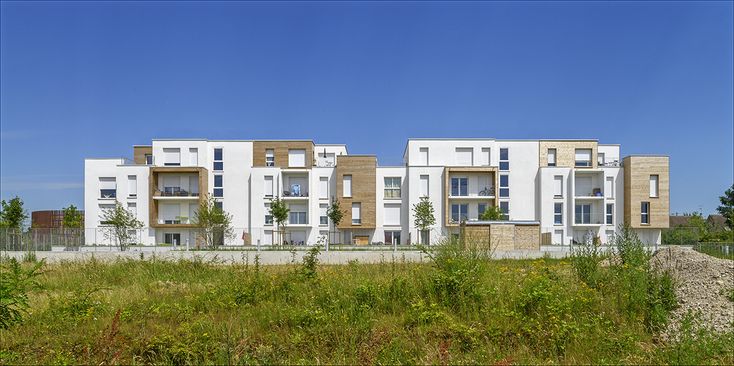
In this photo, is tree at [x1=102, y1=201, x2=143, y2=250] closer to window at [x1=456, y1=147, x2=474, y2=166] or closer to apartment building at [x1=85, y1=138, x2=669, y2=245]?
apartment building at [x1=85, y1=138, x2=669, y2=245]

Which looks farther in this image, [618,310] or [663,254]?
[663,254]

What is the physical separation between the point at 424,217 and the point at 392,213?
4.78m

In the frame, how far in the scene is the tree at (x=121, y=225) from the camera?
3650cm

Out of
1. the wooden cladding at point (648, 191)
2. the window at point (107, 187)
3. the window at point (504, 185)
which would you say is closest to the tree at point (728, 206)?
the wooden cladding at point (648, 191)

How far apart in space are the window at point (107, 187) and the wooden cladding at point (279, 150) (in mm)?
13607

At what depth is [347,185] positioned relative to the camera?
48.8 meters

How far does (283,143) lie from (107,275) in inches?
1481

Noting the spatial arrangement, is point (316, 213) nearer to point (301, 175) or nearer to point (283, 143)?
point (301, 175)

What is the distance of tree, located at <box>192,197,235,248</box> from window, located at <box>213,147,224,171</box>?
3.56 meters

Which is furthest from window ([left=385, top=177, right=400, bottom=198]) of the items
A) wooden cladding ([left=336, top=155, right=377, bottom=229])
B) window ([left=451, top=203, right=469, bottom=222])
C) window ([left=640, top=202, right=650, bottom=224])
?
window ([left=640, top=202, right=650, bottom=224])

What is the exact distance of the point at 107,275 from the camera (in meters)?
14.0

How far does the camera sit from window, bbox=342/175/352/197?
4853 cm

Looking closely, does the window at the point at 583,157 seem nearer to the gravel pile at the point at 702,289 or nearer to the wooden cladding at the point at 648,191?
the wooden cladding at the point at 648,191

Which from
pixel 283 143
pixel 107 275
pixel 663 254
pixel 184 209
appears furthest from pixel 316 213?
pixel 663 254
